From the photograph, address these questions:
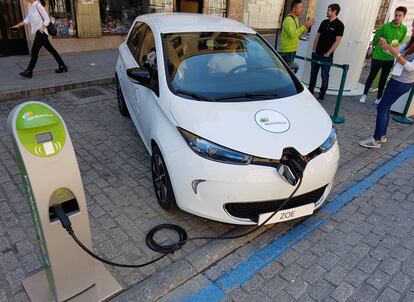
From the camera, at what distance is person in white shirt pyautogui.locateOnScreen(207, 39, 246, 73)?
3554 millimetres

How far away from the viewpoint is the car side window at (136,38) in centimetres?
444

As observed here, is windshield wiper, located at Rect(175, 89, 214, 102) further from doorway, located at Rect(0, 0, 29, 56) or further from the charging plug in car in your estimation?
doorway, located at Rect(0, 0, 29, 56)

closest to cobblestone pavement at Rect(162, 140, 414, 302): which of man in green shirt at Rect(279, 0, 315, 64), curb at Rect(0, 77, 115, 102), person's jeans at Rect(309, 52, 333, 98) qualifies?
person's jeans at Rect(309, 52, 333, 98)

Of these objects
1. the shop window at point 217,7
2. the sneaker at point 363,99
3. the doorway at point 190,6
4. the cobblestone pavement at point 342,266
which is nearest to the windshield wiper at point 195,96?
the cobblestone pavement at point 342,266

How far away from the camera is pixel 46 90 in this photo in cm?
639

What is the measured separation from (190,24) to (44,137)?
2688 mm

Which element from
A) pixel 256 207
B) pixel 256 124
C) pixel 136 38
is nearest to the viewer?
pixel 256 207

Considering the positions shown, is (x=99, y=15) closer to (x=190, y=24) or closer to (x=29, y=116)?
(x=190, y=24)

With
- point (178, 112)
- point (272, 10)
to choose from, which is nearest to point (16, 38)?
point (178, 112)

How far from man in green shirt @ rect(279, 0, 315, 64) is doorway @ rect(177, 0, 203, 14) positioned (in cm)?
622

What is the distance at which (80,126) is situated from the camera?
5.17 metres

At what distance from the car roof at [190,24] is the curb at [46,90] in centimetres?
304

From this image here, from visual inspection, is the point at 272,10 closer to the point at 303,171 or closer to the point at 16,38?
the point at 16,38

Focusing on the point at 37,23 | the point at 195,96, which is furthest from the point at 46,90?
the point at 195,96
